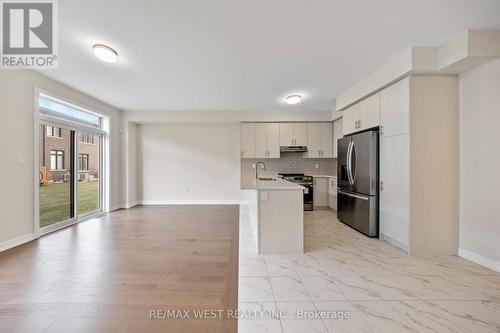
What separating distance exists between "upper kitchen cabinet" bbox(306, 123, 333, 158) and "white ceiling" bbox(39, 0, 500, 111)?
1963 mm

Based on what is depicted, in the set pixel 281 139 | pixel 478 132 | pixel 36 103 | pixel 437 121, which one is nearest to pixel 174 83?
pixel 36 103

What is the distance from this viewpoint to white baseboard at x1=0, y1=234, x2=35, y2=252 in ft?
9.98

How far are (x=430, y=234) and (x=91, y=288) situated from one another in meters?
4.02

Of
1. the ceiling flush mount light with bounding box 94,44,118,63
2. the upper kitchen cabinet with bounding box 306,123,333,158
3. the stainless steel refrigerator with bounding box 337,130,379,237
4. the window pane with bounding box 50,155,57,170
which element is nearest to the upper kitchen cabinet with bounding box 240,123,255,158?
the upper kitchen cabinet with bounding box 306,123,333,158

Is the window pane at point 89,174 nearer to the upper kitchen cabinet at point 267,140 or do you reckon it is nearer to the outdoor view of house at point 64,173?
the outdoor view of house at point 64,173

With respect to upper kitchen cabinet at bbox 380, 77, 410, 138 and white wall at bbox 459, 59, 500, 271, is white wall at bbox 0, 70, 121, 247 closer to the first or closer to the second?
upper kitchen cabinet at bbox 380, 77, 410, 138

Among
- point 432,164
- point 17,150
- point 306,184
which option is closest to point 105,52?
point 17,150

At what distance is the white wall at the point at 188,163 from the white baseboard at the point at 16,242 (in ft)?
10.4

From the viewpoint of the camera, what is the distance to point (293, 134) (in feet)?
20.3

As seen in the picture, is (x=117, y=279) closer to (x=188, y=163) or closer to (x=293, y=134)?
(x=188, y=163)

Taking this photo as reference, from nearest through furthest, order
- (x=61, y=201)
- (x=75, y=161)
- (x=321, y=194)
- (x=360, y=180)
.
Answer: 1. (x=360, y=180)
2. (x=61, y=201)
3. (x=75, y=161)
4. (x=321, y=194)

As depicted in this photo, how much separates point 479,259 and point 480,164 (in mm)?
1145

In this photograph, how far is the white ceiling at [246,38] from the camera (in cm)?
213

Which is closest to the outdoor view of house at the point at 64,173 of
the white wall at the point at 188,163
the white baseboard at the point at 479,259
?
the white wall at the point at 188,163
